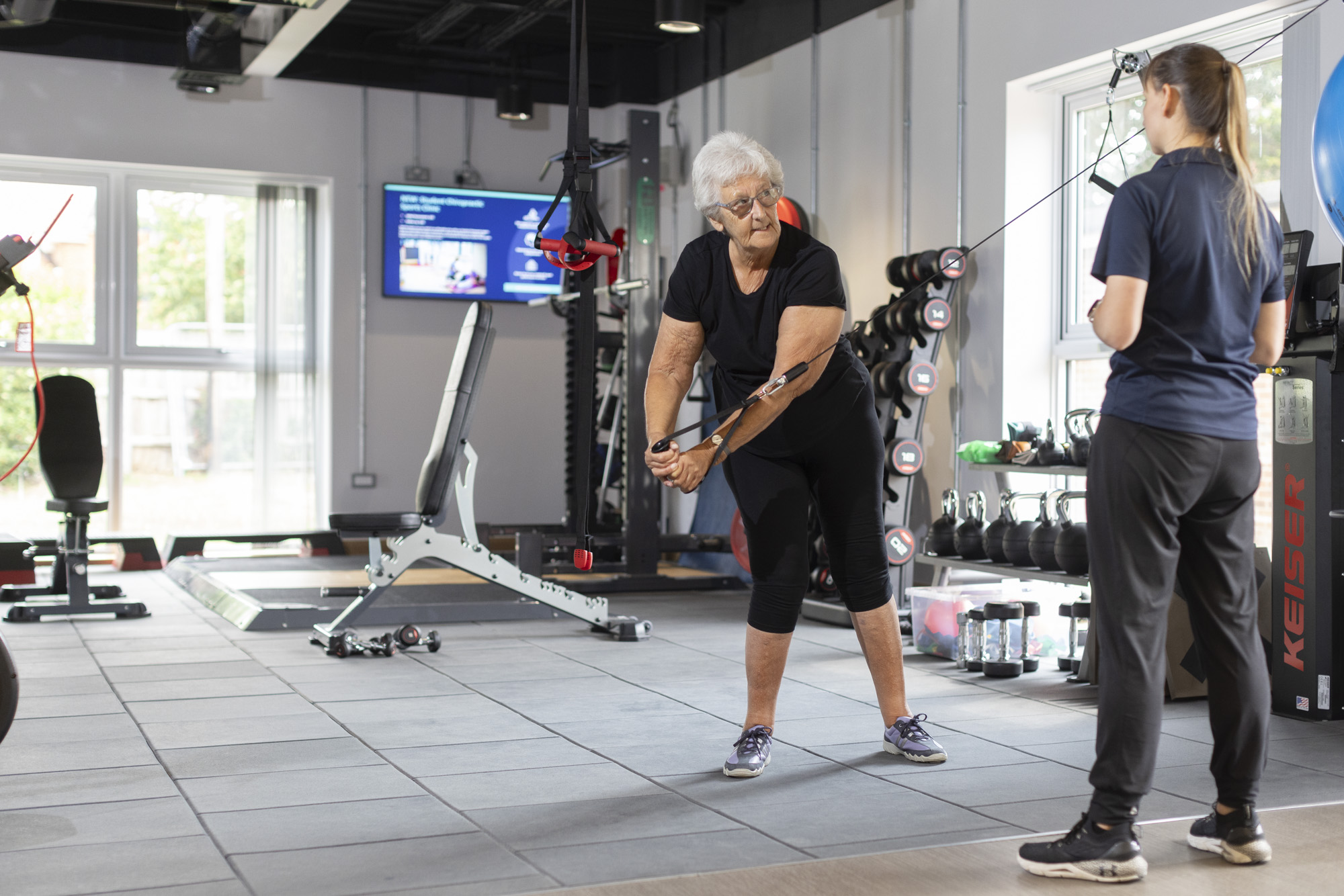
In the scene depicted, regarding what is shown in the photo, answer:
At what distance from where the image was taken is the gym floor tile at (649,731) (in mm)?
3035

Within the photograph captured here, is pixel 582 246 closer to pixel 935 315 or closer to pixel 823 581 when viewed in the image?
pixel 935 315

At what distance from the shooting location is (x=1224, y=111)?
6.50 ft

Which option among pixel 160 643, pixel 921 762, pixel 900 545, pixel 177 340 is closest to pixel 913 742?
pixel 921 762

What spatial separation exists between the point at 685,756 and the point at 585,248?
118 centimetres

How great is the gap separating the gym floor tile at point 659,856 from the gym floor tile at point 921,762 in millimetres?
601

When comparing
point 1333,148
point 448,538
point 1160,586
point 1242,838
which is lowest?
point 1242,838

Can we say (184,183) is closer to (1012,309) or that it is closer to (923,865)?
(1012,309)

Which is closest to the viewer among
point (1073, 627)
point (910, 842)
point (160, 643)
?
point (910, 842)

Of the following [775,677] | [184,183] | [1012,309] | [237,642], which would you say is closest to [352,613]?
[237,642]

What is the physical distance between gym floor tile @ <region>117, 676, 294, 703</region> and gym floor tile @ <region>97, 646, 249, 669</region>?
0.35m

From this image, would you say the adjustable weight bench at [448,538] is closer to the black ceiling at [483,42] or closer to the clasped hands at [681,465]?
the clasped hands at [681,465]

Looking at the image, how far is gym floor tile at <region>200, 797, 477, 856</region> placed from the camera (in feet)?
7.27

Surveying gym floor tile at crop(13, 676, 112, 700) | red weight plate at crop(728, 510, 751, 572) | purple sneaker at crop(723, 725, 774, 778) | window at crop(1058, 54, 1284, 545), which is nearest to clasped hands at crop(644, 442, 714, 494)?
purple sneaker at crop(723, 725, 774, 778)

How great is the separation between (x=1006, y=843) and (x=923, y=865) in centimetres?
21
